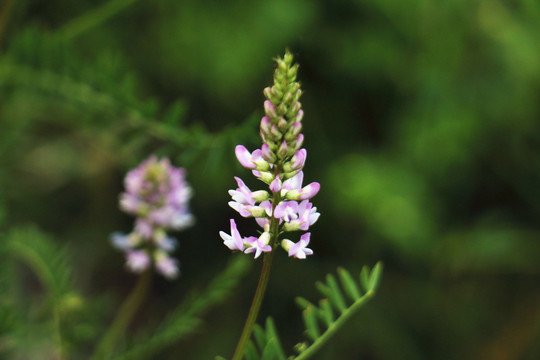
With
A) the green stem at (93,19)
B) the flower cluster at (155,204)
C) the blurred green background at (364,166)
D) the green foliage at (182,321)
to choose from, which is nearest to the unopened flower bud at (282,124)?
the green foliage at (182,321)

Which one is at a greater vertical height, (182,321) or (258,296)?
(182,321)

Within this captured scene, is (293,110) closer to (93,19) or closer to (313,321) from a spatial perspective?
(313,321)

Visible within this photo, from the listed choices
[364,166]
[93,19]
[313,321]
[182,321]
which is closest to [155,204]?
[182,321]

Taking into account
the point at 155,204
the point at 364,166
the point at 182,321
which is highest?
the point at 364,166

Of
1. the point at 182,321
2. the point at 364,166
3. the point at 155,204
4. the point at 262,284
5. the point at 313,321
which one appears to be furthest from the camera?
the point at 364,166

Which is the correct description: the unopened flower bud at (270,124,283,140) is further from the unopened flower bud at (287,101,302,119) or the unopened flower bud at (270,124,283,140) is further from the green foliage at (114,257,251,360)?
the green foliage at (114,257,251,360)

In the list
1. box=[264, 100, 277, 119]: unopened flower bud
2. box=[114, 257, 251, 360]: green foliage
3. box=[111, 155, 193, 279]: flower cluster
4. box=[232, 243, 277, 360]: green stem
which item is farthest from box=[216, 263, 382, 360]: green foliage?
box=[111, 155, 193, 279]: flower cluster

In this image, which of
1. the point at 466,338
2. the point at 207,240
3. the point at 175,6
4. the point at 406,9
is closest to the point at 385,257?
the point at 466,338
